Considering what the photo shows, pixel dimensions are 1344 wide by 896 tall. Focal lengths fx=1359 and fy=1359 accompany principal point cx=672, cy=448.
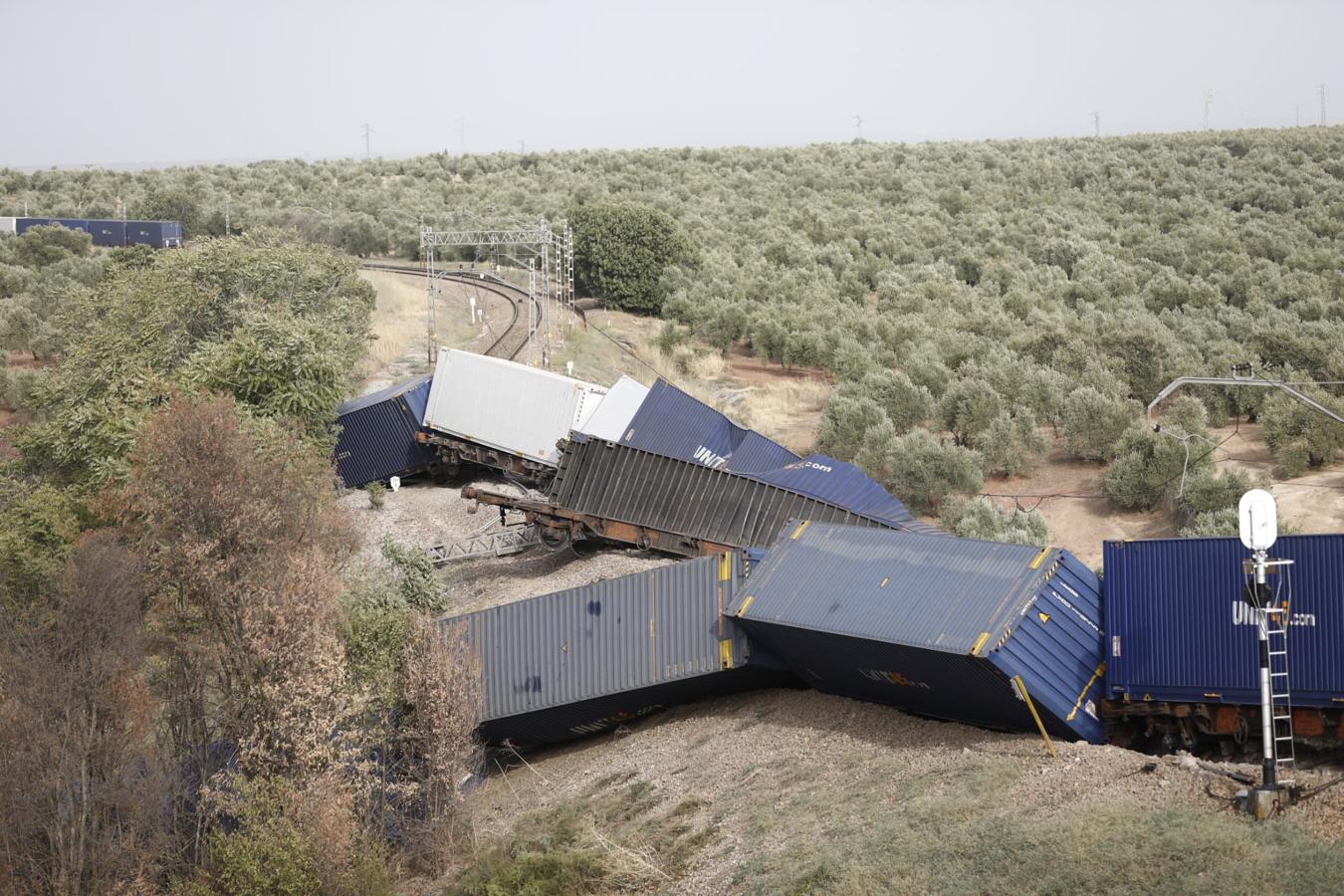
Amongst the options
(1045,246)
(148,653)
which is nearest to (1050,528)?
(148,653)

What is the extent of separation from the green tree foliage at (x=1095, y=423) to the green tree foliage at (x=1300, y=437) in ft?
12.5

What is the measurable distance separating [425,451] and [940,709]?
858 inches

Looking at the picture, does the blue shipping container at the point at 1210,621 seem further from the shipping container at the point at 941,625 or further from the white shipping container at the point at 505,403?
the white shipping container at the point at 505,403

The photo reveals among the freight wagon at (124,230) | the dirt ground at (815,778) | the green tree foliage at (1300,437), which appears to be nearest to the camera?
the dirt ground at (815,778)

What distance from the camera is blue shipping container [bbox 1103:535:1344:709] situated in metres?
18.6

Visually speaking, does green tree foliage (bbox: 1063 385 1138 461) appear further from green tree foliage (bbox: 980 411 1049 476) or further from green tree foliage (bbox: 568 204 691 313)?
green tree foliage (bbox: 568 204 691 313)

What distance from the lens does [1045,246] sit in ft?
236

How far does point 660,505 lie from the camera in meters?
31.0

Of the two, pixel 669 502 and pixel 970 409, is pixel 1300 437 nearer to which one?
pixel 970 409

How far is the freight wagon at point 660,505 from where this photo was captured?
98.2 feet

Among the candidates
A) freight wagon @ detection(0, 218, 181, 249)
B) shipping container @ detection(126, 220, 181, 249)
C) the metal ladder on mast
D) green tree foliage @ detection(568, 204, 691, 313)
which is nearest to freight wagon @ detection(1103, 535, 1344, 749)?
the metal ladder on mast

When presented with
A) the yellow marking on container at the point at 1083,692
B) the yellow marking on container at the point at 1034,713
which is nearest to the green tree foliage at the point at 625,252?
the yellow marking on container at the point at 1083,692

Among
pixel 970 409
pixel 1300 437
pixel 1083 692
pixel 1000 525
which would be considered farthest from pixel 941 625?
pixel 970 409

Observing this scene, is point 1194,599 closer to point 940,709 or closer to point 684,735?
point 940,709
